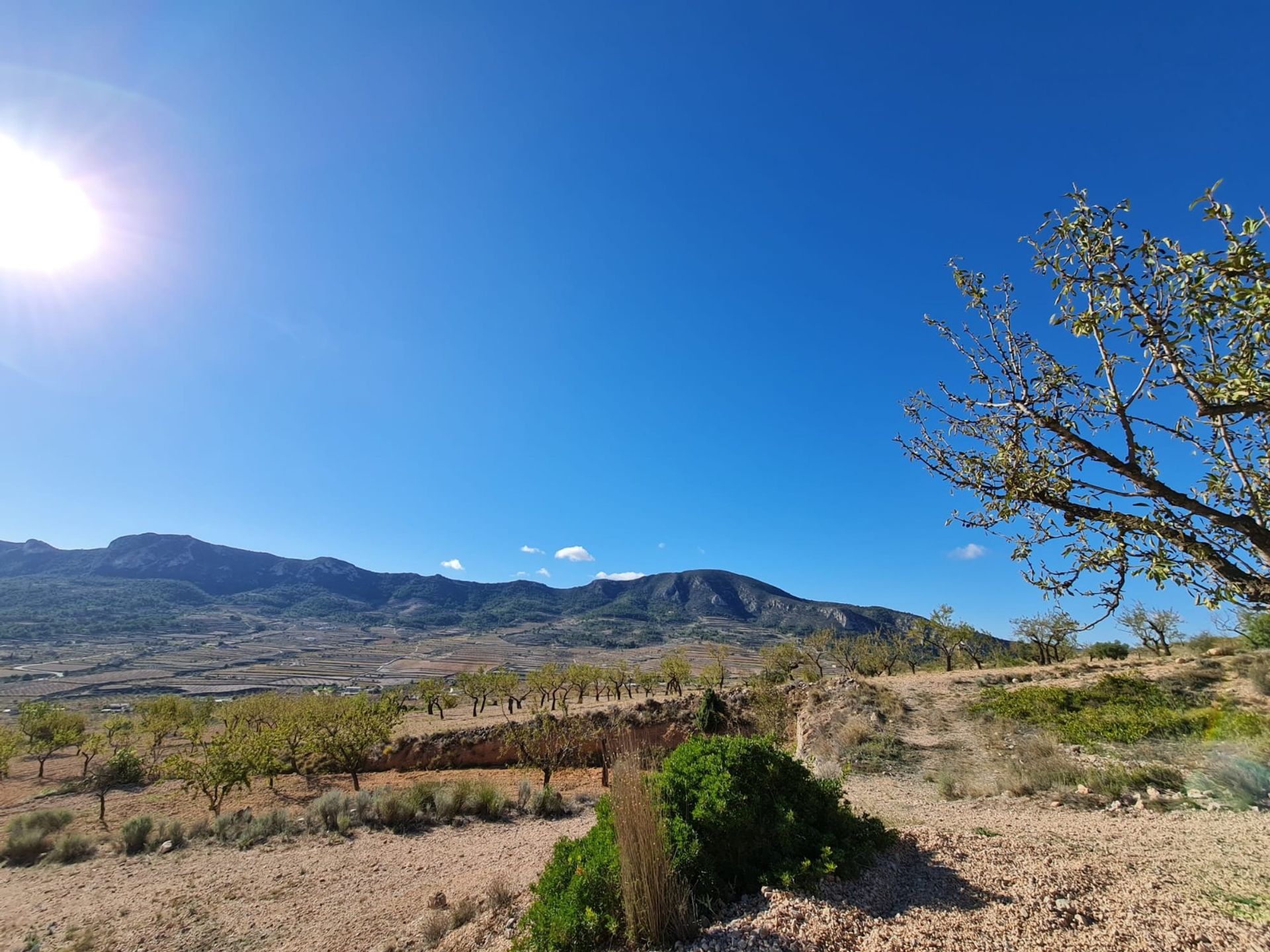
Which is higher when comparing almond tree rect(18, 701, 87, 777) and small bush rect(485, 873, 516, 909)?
small bush rect(485, 873, 516, 909)

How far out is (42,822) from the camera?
17.5 meters

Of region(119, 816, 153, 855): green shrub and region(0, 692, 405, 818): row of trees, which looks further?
region(0, 692, 405, 818): row of trees

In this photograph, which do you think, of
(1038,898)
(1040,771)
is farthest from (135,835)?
(1040,771)

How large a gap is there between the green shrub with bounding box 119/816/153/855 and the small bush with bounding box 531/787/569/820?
10971mm

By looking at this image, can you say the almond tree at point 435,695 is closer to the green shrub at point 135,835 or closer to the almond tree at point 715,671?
the almond tree at point 715,671

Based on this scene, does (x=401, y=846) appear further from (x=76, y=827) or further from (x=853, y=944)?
(x=853, y=944)

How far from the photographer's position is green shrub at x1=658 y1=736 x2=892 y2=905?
19.2 feet

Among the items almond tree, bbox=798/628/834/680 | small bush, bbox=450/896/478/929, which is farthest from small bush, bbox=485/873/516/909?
almond tree, bbox=798/628/834/680

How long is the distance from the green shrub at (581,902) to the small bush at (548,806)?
569 inches

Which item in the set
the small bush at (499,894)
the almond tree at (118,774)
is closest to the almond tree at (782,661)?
the small bush at (499,894)

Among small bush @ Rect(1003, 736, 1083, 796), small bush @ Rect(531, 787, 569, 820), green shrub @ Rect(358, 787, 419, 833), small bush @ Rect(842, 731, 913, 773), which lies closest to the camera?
small bush @ Rect(1003, 736, 1083, 796)

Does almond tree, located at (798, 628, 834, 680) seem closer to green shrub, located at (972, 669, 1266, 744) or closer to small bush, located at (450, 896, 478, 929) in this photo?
green shrub, located at (972, 669, 1266, 744)

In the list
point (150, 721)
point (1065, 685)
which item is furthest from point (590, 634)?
point (1065, 685)

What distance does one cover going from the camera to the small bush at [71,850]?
15000mm
